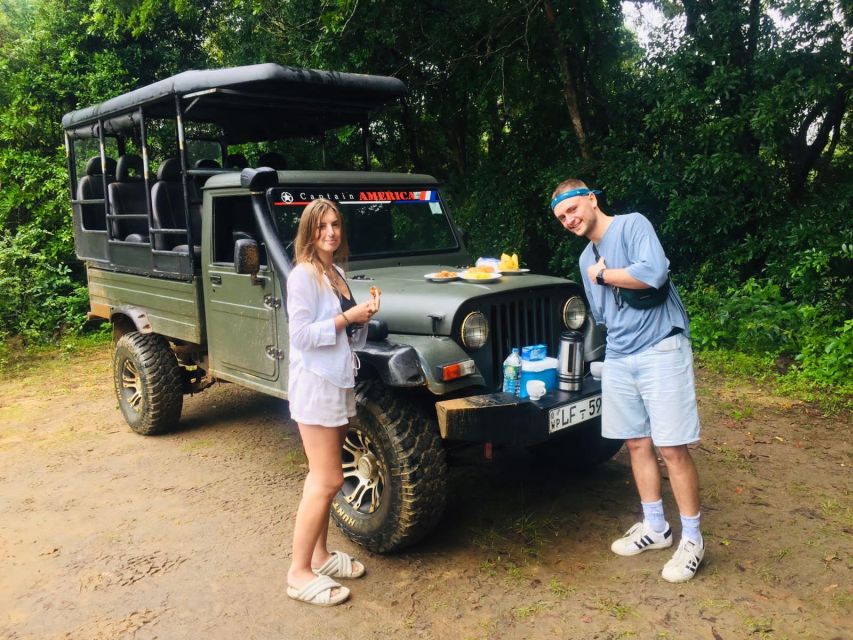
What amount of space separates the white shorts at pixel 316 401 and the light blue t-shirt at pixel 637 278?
1340 millimetres

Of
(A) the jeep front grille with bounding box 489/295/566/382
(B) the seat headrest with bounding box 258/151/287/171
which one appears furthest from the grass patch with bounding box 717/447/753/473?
(B) the seat headrest with bounding box 258/151/287/171

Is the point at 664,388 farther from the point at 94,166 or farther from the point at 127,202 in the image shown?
the point at 94,166

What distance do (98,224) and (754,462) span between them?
5890mm

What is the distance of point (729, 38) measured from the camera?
7438 mm

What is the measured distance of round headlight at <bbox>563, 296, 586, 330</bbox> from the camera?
3998 mm

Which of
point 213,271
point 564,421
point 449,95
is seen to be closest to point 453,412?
point 564,421

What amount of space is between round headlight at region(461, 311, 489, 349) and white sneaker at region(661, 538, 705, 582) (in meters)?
1.36

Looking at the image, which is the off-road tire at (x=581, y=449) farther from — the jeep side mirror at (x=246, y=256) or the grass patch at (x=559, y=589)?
the jeep side mirror at (x=246, y=256)

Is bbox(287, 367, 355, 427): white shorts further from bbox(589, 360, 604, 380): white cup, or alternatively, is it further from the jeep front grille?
bbox(589, 360, 604, 380): white cup

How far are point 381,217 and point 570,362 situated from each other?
1.81 meters

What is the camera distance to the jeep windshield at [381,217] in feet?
13.9

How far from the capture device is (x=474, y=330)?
3564mm

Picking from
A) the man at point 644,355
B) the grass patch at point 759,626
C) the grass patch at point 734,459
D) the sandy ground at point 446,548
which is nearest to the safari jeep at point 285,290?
the man at point 644,355

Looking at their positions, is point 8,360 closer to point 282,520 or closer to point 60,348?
point 60,348
